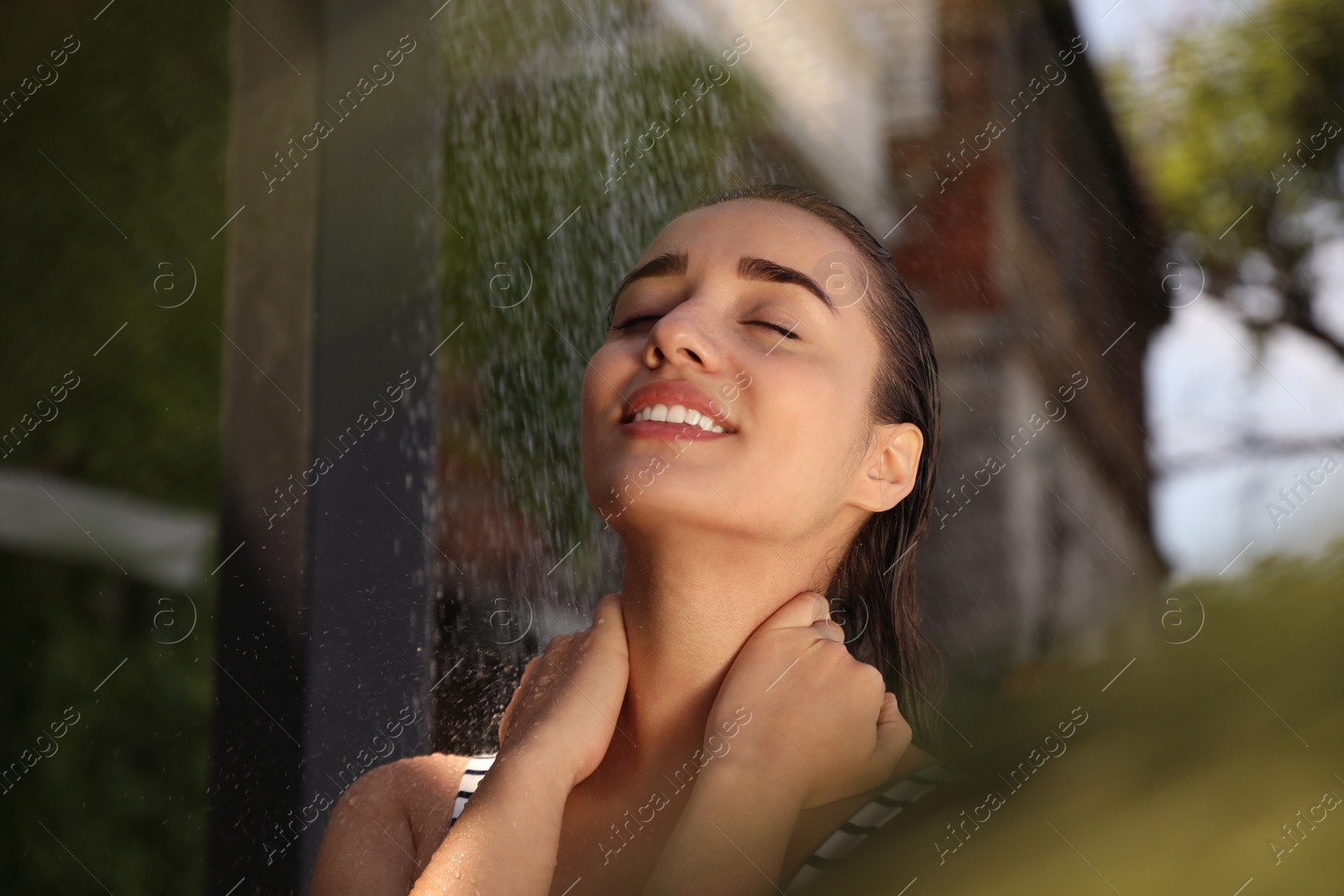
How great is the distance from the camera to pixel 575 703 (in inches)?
56.0

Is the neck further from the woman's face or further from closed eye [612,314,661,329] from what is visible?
closed eye [612,314,661,329]

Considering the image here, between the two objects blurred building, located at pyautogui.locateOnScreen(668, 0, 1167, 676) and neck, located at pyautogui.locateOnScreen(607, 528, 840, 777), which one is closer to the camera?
neck, located at pyautogui.locateOnScreen(607, 528, 840, 777)

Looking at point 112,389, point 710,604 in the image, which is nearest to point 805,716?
point 710,604

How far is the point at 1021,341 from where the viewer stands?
500cm

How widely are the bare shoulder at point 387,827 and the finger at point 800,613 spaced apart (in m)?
0.52

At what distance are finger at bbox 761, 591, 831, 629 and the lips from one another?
252mm

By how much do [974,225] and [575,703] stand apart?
3785 mm

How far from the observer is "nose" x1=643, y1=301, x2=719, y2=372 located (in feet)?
4.55

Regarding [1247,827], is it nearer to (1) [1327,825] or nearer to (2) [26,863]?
(1) [1327,825]

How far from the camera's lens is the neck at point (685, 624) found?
4.65 feet

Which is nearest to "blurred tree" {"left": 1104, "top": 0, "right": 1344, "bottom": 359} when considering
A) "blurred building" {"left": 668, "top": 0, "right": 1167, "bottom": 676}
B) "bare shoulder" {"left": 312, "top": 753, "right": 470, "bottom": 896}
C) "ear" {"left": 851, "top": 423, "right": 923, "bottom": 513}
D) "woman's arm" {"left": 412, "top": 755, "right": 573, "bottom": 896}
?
"blurred building" {"left": 668, "top": 0, "right": 1167, "bottom": 676}

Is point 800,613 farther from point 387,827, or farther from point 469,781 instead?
point 387,827

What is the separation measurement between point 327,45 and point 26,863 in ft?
9.84

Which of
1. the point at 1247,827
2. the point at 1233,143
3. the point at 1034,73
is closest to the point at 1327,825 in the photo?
the point at 1247,827
